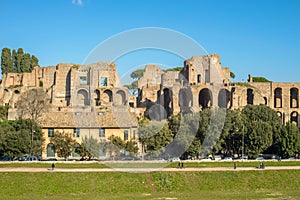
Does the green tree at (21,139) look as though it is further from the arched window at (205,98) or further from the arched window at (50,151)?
the arched window at (205,98)

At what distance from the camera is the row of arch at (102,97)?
276 feet

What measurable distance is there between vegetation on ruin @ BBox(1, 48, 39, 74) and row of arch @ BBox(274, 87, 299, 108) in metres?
48.8

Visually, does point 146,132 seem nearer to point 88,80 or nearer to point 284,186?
point 284,186

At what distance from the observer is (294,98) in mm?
87125

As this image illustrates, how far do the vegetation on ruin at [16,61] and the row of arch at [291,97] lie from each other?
48809mm

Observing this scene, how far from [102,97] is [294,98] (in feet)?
109

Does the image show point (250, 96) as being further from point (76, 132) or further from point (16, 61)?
point (16, 61)

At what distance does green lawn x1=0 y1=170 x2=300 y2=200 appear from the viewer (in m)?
35.7

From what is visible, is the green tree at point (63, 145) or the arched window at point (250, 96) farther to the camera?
the arched window at point (250, 96)

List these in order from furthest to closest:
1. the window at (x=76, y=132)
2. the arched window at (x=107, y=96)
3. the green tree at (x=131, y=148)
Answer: the arched window at (x=107, y=96), the window at (x=76, y=132), the green tree at (x=131, y=148)

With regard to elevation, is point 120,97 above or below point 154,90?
below

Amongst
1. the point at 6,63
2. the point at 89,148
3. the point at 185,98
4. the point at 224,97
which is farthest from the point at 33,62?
the point at 89,148

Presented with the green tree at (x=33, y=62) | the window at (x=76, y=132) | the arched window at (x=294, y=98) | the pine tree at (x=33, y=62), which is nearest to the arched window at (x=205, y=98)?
the arched window at (x=294, y=98)

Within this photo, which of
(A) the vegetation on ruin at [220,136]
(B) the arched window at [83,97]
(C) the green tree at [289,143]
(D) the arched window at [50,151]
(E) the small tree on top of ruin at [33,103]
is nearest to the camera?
(A) the vegetation on ruin at [220,136]
